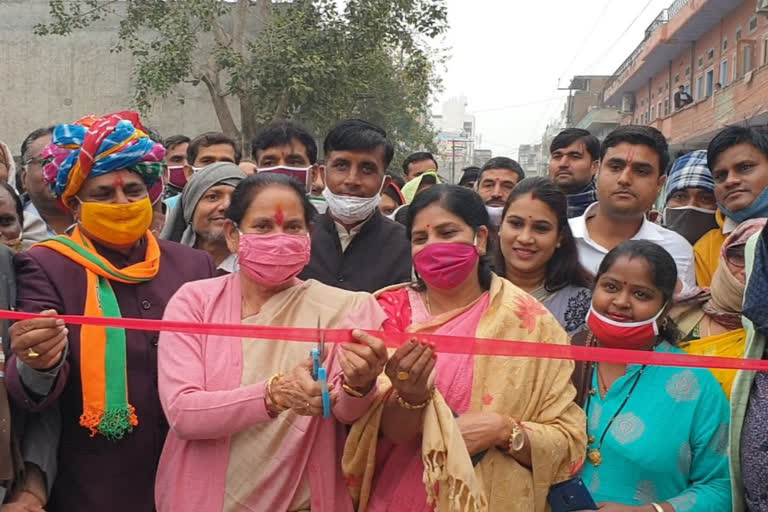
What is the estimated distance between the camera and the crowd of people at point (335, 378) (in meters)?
2.33

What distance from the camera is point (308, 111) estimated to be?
1457 centimetres

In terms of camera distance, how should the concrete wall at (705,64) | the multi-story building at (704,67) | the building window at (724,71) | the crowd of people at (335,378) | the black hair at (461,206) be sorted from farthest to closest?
the building window at (724,71)
the concrete wall at (705,64)
the multi-story building at (704,67)
the black hair at (461,206)
the crowd of people at (335,378)

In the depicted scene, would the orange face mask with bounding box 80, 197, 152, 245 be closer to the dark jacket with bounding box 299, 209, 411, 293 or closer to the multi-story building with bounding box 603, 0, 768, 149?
the dark jacket with bounding box 299, 209, 411, 293

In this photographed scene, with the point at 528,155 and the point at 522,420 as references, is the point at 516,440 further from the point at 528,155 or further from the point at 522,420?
the point at 528,155

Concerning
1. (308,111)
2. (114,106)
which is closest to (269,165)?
(308,111)

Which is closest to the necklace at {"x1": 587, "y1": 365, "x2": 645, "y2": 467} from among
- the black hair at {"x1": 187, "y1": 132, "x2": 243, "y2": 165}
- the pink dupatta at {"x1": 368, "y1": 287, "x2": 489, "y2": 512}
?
the pink dupatta at {"x1": 368, "y1": 287, "x2": 489, "y2": 512}

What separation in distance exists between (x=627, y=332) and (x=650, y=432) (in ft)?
1.23

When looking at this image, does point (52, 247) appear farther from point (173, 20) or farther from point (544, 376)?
point (173, 20)

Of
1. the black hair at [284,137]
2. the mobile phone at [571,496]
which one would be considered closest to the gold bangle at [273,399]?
the mobile phone at [571,496]

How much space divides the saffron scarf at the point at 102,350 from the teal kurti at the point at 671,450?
1.69 meters

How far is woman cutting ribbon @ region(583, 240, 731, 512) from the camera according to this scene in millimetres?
2506

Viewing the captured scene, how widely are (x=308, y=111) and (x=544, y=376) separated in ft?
41.6

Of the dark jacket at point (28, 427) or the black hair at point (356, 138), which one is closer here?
the dark jacket at point (28, 427)

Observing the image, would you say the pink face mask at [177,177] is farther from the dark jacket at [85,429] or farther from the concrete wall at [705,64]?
the concrete wall at [705,64]
